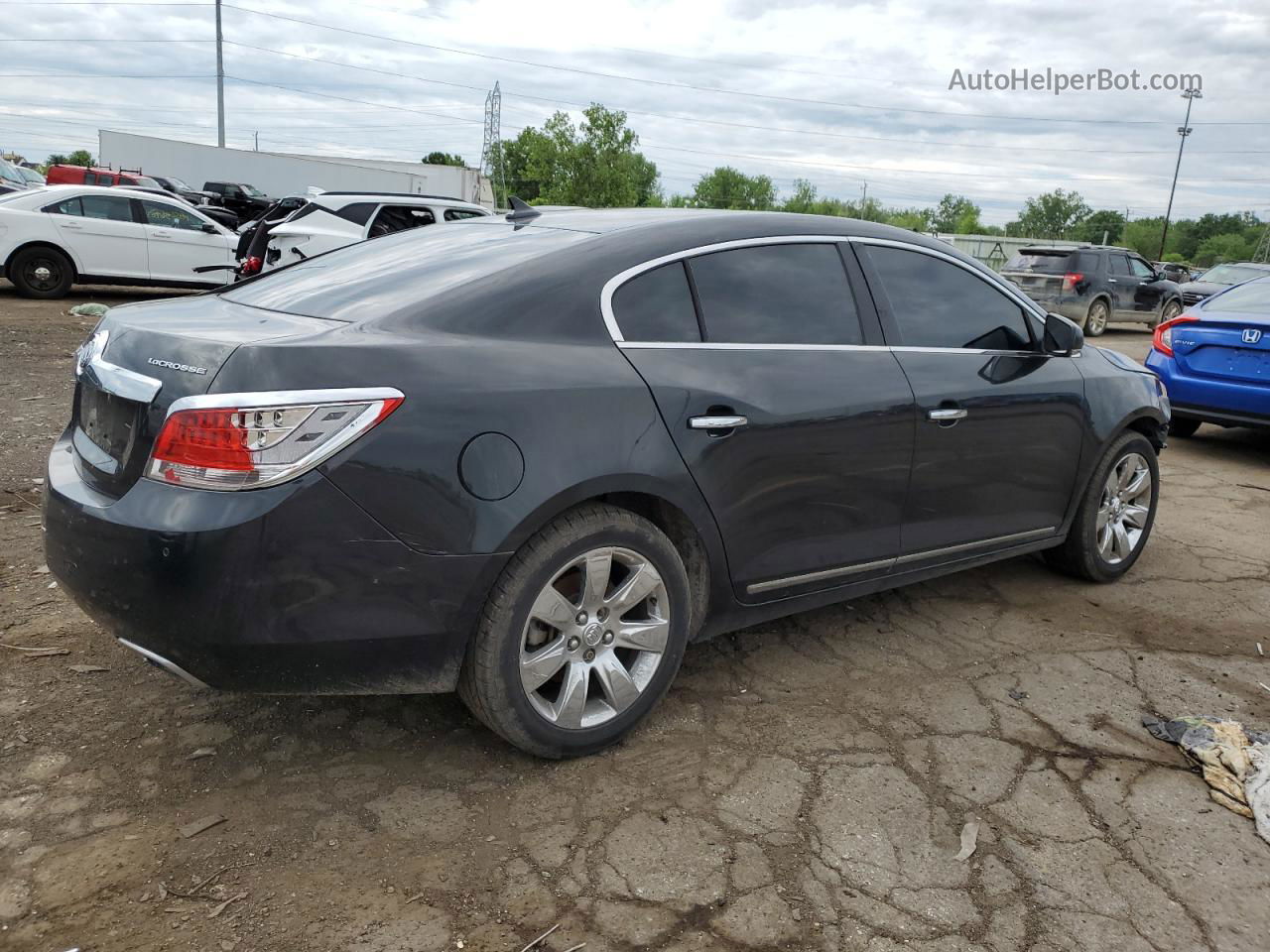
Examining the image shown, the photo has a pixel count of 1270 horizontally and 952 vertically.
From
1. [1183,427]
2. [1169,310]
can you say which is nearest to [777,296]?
[1183,427]

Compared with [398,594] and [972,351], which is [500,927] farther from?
[972,351]

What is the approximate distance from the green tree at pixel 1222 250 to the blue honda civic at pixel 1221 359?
311 feet

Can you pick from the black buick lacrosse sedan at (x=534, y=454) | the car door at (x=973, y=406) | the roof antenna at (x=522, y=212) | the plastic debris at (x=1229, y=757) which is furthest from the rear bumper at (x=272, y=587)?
the plastic debris at (x=1229, y=757)

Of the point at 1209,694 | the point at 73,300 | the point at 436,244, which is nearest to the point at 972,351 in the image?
the point at 1209,694

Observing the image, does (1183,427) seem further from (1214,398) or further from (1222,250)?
(1222,250)

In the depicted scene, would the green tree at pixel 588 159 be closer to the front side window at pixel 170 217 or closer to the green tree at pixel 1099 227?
the front side window at pixel 170 217

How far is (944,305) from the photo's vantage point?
13.3 ft

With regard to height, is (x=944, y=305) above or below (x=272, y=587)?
above

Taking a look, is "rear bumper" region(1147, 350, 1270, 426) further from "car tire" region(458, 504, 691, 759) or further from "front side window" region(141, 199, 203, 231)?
"front side window" region(141, 199, 203, 231)

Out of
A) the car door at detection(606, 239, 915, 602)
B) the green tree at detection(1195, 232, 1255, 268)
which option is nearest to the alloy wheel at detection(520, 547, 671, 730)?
the car door at detection(606, 239, 915, 602)

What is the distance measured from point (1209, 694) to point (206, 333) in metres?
3.66

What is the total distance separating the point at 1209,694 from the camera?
3.85 metres

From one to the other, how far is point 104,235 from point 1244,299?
13.4m

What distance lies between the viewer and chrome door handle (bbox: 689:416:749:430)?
3.11 m
